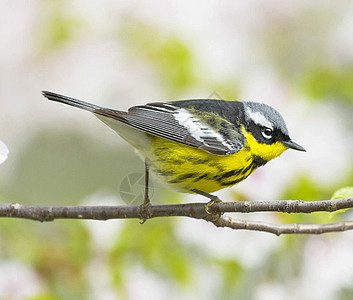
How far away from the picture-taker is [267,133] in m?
1.79

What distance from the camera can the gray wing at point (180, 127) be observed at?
5.50 ft

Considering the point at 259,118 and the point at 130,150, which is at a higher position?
the point at 259,118

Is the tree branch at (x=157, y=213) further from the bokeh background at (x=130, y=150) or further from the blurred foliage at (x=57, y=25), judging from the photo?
the blurred foliage at (x=57, y=25)

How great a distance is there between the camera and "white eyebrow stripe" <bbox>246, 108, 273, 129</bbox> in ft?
5.86

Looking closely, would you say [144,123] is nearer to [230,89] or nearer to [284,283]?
[284,283]

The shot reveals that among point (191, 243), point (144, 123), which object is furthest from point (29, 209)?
point (191, 243)

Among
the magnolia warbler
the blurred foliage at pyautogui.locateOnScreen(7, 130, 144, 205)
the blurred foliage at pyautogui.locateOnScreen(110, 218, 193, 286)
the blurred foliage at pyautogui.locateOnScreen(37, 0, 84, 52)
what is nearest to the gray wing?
the magnolia warbler

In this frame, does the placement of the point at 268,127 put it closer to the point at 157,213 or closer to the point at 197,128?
the point at 197,128

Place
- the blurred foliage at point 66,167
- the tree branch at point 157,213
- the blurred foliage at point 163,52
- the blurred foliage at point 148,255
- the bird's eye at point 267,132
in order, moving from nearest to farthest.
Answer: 1. the tree branch at point 157,213
2. the bird's eye at point 267,132
3. the blurred foliage at point 148,255
4. the blurred foliage at point 163,52
5. the blurred foliage at point 66,167

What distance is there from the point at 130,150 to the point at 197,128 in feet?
5.33

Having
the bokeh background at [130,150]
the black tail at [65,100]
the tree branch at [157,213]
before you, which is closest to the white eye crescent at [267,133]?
the bokeh background at [130,150]

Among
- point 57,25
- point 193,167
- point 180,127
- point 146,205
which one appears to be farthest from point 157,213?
point 57,25

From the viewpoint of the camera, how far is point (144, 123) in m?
1.69

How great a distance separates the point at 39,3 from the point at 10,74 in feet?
1.19
